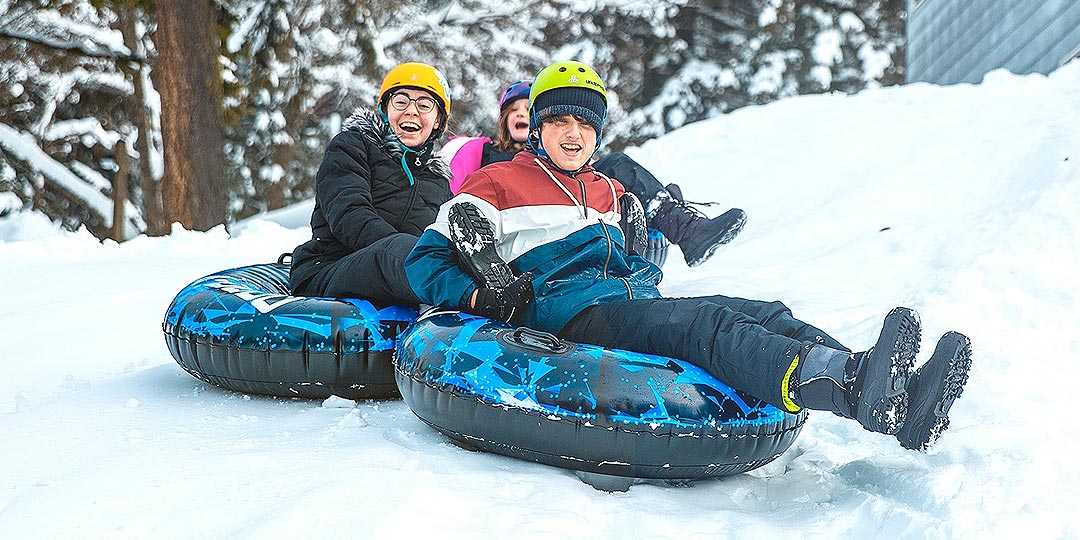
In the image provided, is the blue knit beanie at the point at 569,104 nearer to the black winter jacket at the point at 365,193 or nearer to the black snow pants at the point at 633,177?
the black winter jacket at the point at 365,193

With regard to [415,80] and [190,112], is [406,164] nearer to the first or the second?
[415,80]

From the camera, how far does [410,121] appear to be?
13.0 feet

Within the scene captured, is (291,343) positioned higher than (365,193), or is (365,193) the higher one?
(365,193)

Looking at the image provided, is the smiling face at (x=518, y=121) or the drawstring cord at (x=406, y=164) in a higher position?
the smiling face at (x=518, y=121)

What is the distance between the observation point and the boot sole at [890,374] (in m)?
2.17

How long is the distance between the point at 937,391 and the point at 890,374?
12 cm

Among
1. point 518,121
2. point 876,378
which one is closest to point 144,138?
point 518,121

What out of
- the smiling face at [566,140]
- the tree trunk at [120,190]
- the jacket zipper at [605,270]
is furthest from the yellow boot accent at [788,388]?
the tree trunk at [120,190]

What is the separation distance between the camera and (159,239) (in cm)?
738

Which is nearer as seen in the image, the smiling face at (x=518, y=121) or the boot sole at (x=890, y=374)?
the boot sole at (x=890, y=374)

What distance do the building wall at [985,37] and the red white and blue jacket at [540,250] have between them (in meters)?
7.48

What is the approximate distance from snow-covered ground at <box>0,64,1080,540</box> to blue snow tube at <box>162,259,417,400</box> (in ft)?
0.27

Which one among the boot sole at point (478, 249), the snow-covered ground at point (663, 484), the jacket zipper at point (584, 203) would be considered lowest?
the snow-covered ground at point (663, 484)

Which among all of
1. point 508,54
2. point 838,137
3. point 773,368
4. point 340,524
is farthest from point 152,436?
point 508,54
